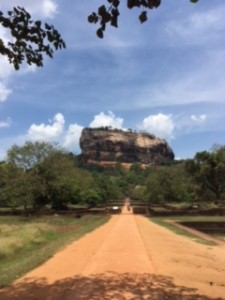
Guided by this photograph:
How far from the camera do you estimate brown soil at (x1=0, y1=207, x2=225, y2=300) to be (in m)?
9.14

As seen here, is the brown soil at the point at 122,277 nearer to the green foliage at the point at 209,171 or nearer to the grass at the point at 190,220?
the grass at the point at 190,220

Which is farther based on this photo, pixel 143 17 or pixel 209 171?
pixel 209 171

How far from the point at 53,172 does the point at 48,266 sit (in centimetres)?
3974

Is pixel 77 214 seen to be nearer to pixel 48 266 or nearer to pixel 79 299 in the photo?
pixel 48 266

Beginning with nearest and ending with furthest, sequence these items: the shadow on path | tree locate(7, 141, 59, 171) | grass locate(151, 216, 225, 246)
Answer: the shadow on path → grass locate(151, 216, 225, 246) → tree locate(7, 141, 59, 171)

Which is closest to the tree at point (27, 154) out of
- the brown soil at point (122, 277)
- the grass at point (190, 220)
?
the grass at point (190, 220)

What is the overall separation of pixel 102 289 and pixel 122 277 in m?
1.58

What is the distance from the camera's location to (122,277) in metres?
10.8

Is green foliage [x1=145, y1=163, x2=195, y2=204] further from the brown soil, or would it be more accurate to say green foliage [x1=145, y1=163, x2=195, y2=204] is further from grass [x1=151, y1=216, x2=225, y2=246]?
the brown soil

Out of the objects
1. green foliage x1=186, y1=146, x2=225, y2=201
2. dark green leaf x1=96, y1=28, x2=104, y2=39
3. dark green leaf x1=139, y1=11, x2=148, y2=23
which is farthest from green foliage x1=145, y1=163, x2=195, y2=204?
dark green leaf x1=139, y1=11, x2=148, y2=23

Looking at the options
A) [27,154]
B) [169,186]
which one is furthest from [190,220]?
[169,186]

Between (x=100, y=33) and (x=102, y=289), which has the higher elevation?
(x=100, y=33)

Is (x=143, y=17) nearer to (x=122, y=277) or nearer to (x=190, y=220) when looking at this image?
(x=122, y=277)

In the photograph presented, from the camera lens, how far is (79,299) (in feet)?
27.6
